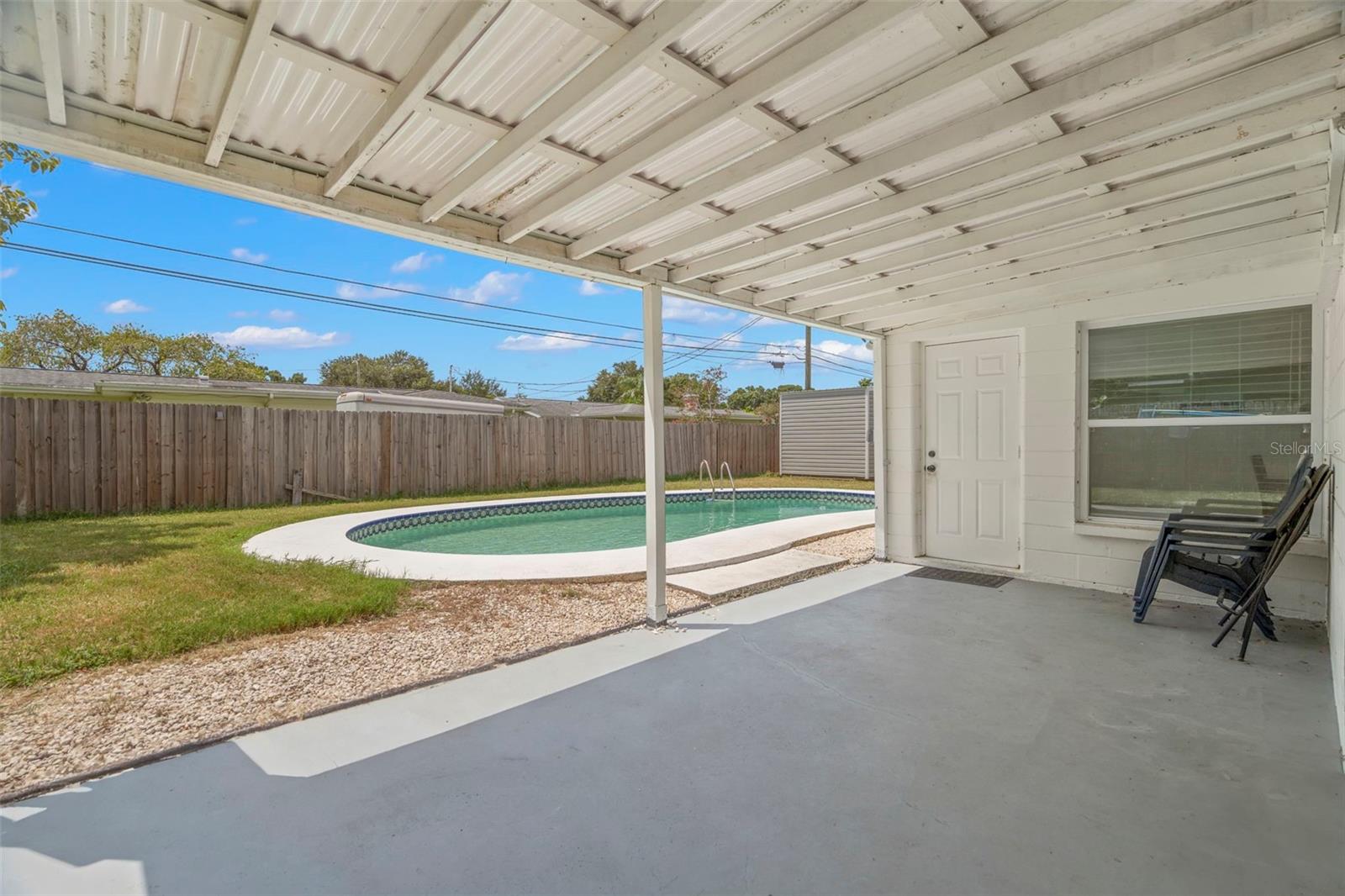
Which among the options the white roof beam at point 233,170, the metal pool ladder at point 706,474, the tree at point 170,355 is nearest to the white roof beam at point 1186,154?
the white roof beam at point 233,170

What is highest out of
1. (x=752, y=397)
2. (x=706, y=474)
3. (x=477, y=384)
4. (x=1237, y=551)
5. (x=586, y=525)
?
(x=477, y=384)

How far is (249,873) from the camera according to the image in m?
1.63

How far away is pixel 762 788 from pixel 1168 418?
4.28m

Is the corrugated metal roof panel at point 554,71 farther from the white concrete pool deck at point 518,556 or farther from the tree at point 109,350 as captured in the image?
the tree at point 109,350

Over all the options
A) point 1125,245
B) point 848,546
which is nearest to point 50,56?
point 1125,245

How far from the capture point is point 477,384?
34.0m

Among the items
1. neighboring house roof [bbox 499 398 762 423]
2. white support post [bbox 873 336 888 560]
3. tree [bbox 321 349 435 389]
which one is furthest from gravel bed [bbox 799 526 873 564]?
tree [bbox 321 349 435 389]

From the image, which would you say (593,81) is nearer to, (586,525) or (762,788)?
(762,788)

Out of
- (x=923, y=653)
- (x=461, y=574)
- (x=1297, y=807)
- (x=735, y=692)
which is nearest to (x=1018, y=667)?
(x=923, y=653)

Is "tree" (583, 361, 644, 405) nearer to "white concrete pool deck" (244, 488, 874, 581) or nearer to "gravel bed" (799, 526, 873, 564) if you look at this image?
"gravel bed" (799, 526, 873, 564)

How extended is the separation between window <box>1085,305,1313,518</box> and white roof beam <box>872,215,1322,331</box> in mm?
581

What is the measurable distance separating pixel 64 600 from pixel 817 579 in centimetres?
533

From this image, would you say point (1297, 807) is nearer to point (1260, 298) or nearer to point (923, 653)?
point (923, 653)

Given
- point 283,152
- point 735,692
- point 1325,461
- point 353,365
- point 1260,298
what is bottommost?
point 735,692
